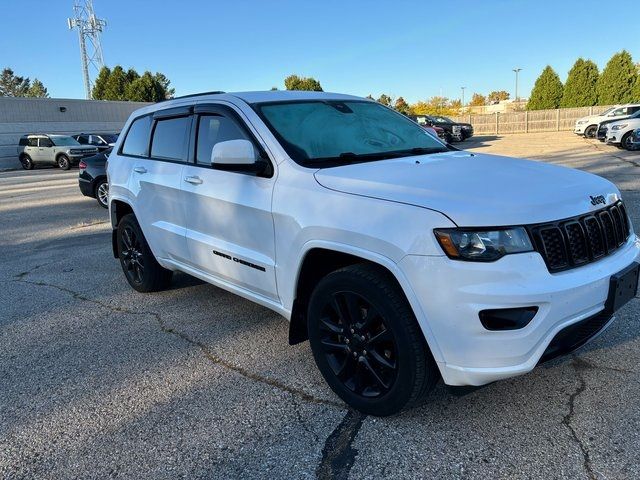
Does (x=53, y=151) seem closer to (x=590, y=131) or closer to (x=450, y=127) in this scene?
(x=450, y=127)

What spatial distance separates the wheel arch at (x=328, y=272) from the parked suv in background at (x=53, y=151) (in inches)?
983

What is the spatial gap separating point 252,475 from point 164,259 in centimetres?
260

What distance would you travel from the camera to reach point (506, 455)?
256cm

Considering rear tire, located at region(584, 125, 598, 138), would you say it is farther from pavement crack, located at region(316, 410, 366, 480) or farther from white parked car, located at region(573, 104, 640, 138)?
pavement crack, located at region(316, 410, 366, 480)

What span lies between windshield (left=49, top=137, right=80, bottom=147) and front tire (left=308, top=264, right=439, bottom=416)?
27512mm

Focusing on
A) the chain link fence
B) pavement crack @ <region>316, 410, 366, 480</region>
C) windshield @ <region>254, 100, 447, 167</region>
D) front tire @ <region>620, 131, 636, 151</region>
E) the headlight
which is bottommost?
pavement crack @ <region>316, 410, 366, 480</region>

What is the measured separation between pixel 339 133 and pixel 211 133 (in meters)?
1.03

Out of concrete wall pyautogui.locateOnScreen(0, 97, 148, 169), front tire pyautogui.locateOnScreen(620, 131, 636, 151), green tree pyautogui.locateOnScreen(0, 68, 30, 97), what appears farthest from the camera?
green tree pyautogui.locateOnScreen(0, 68, 30, 97)

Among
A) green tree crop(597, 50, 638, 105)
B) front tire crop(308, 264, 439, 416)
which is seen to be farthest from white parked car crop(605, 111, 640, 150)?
green tree crop(597, 50, 638, 105)

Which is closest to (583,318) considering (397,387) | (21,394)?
(397,387)

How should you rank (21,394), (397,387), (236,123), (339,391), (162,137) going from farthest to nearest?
(162,137), (236,123), (21,394), (339,391), (397,387)

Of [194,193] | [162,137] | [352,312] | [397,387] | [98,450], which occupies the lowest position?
[98,450]

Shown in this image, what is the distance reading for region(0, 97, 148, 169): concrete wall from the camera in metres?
32.5

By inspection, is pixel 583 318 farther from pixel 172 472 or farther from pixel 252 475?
pixel 172 472
